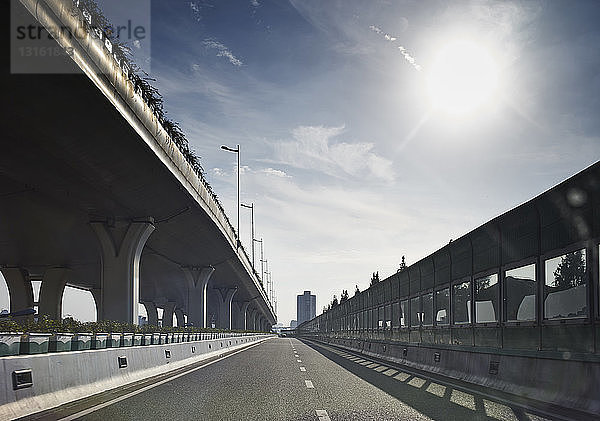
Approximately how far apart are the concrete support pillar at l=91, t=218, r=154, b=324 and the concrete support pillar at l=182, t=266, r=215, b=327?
26109 mm

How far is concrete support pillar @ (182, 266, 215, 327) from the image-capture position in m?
65.1

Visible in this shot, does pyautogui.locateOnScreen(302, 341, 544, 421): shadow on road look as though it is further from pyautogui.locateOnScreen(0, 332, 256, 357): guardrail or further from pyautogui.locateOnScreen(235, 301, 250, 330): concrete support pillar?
pyautogui.locateOnScreen(235, 301, 250, 330): concrete support pillar

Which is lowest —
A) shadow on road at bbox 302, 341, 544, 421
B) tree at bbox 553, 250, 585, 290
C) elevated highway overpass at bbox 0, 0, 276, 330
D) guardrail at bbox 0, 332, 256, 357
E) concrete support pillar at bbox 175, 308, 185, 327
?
concrete support pillar at bbox 175, 308, 185, 327

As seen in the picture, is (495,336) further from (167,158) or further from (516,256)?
(167,158)

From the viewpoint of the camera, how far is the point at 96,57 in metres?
18.4

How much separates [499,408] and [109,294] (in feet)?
95.3

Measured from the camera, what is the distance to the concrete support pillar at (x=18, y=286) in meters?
63.0

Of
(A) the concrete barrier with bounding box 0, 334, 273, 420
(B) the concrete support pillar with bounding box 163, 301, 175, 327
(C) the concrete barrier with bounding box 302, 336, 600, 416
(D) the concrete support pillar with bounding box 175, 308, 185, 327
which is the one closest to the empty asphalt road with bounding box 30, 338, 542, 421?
(A) the concrete barrier with bounding box 0, 334, 273, 420

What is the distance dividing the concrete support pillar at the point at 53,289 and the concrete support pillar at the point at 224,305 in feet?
95.4

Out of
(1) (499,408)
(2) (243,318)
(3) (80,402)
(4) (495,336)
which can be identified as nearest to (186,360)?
(4) (495,336)

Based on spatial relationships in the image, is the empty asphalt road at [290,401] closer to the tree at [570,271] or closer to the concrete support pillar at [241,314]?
the tree at [570,271]

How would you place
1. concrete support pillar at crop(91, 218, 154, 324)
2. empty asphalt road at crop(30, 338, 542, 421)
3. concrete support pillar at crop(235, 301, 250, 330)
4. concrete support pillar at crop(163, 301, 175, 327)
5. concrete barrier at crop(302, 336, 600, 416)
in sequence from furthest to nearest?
1. concrete support pillar at crop(235, 301, 250, 330)
2. concrete support pillar at crop(163, 301, 175, 327)
3. concrete support pillar at crop(91, 218, 154, 324)
4. concrete barrier at crop(302, 336, 600, 416)
5. empty asphalt road at crop(30, 338, 542, 421)

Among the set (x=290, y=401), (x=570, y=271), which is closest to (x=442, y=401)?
(x=290, y=401)

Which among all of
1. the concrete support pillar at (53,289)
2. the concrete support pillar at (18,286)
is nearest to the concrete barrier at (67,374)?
the concrete support pillar at (53,289)
